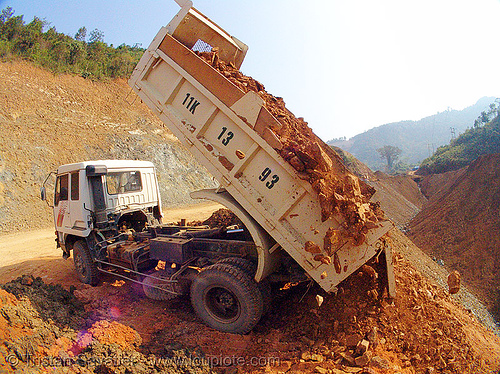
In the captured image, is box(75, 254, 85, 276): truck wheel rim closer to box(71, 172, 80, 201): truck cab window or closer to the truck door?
the truck door

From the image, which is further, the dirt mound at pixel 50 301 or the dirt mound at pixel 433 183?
the dirt mound at pixel 433 183

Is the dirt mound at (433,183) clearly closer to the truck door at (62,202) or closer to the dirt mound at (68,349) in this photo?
the truck door at (62,202)

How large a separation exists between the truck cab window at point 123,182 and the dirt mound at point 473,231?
8.85 m

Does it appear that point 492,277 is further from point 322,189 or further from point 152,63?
point 152,63

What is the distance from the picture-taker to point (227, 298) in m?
4.09

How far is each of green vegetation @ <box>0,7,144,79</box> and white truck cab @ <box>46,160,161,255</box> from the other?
1888 cm

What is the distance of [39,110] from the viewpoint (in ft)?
58.1

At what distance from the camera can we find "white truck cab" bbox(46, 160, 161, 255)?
568 centimetres

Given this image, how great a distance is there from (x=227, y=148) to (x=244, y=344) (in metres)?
2.55

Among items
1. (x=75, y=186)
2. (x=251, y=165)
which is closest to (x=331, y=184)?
(x=251, y=165)

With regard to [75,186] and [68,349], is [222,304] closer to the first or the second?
[68,349]

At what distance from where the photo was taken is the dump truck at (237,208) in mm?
3549

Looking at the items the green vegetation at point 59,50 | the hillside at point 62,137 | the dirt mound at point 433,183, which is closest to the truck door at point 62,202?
the hillside at point 62,137

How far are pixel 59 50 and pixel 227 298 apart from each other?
25.0m
